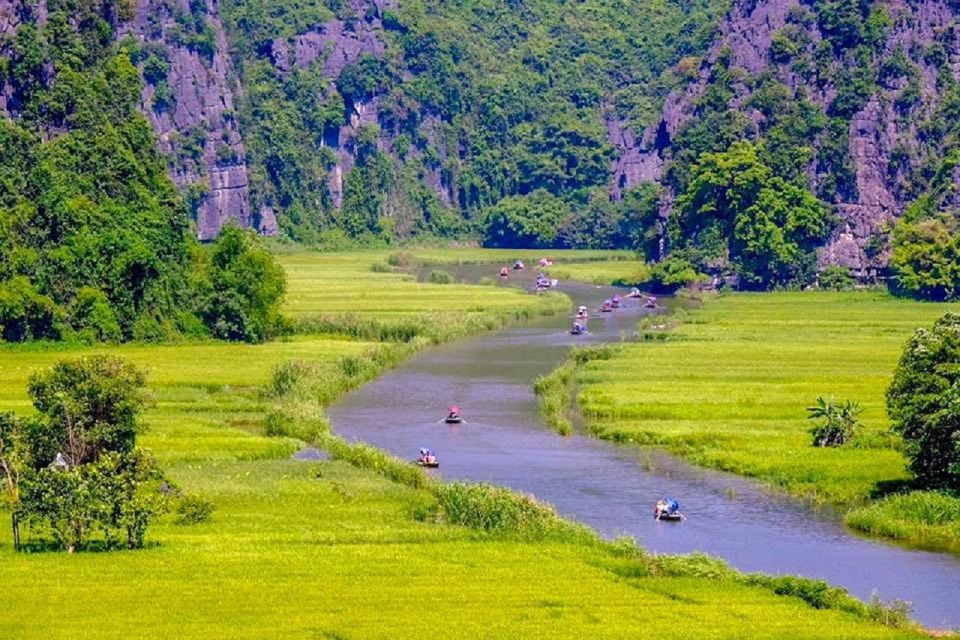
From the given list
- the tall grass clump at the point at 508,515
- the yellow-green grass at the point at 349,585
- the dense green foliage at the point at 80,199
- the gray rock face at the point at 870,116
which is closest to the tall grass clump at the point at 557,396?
the yellow-green grass at the point at 349,585

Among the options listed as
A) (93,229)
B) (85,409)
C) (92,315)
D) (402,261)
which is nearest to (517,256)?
(402,261)

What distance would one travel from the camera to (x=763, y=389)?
7488 cm

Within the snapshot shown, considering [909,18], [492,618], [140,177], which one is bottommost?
[492,618]

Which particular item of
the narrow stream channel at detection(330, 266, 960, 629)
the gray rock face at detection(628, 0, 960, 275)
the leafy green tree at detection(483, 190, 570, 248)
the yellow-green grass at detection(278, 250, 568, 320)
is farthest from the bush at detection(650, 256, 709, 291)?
the leafy green tree at detection(483, 190, 570, 248)

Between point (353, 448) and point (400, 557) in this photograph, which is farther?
point (353, 448)

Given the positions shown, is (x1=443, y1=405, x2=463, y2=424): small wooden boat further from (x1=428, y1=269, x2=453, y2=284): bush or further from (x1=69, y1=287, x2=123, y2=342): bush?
(x1=428, y1=269, x2=453, y2=284): bush

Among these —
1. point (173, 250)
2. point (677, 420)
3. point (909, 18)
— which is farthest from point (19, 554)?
point (909, 18)

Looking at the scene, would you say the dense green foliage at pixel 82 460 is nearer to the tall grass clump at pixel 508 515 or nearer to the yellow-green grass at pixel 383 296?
the tall grass clump at pixel 508 515

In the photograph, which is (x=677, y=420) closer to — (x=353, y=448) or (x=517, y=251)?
(x=353, y=448)

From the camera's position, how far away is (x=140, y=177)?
351ft

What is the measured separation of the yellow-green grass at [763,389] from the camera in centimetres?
5828

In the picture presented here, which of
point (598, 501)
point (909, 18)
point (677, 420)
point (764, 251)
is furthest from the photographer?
point (909, 18)

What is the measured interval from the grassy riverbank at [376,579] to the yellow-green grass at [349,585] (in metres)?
0.06

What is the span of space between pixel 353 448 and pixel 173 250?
44.9m
